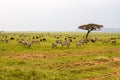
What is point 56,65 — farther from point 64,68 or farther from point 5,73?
point 5,73

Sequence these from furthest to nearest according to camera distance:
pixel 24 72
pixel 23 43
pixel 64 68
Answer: pixel 23 43, pixel 64 68, pixel 24 72

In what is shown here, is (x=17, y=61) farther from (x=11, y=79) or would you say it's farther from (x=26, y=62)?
(x=11, y=79)

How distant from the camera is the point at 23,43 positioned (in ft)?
103

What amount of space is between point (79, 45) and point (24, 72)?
60.6 feet

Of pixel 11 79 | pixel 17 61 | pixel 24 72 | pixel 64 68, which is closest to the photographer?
pixel 11 79

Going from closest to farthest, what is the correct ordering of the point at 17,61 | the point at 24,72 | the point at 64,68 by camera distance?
the point at 24,72
the point at 64,68
the point at 17,61

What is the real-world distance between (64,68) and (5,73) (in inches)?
174

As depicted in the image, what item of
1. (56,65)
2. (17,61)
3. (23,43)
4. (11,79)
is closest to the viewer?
(11,79)

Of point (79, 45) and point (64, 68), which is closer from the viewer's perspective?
point (64, 68)

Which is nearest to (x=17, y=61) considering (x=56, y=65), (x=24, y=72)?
(x=56, y=65)

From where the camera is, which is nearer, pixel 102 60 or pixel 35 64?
pixel 35 64

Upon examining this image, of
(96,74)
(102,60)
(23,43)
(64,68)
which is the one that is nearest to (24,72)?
(64,68)

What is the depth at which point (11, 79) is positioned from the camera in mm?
13602

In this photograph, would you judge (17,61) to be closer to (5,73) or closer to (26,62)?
(26,62)
